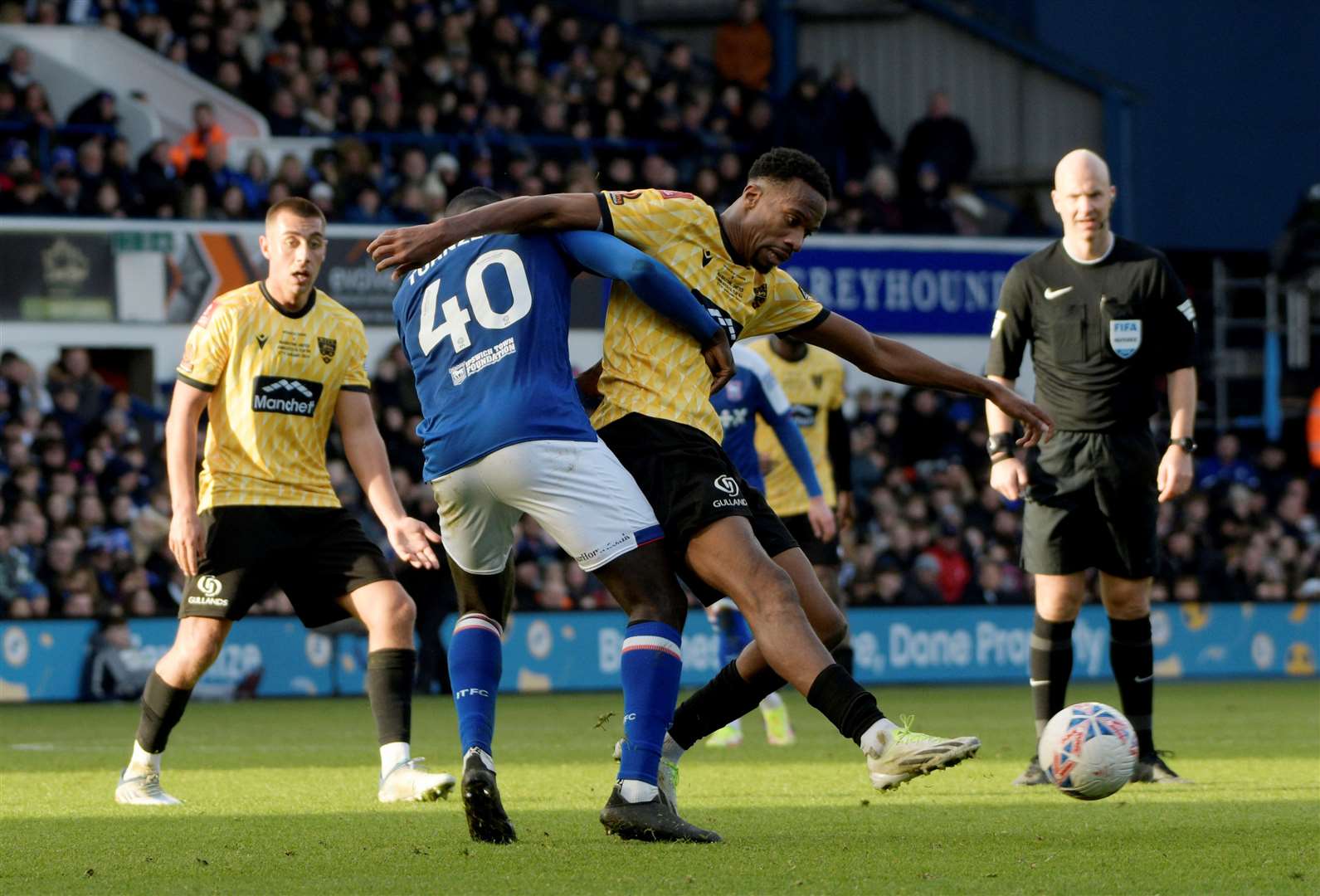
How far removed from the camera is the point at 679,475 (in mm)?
6211

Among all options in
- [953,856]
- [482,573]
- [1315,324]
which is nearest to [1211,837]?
[953,856]

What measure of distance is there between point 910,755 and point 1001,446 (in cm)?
294

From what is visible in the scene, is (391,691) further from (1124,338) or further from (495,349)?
(1124,338)

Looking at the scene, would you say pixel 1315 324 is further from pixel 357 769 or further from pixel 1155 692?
pixel 357 769

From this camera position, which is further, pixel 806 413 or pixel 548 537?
pixel 548 537

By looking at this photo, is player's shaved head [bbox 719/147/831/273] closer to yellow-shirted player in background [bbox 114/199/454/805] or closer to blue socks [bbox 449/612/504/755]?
blue socks [bbox 449/612/504/755]

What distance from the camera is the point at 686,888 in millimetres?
5113

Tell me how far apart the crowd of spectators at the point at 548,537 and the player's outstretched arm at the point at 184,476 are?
915 centimetres

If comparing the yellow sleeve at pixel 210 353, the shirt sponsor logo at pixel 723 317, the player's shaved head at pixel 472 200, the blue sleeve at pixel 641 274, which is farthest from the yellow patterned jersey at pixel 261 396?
the shirt sponsor logo at pixel 723 317

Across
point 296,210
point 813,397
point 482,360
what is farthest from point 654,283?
point 813,397

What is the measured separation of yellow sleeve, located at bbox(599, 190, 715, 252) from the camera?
6.31 m

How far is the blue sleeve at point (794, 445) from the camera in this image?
10859mm

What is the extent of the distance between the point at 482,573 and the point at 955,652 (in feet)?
42.9

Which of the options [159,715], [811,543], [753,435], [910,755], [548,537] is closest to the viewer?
[910,755]
